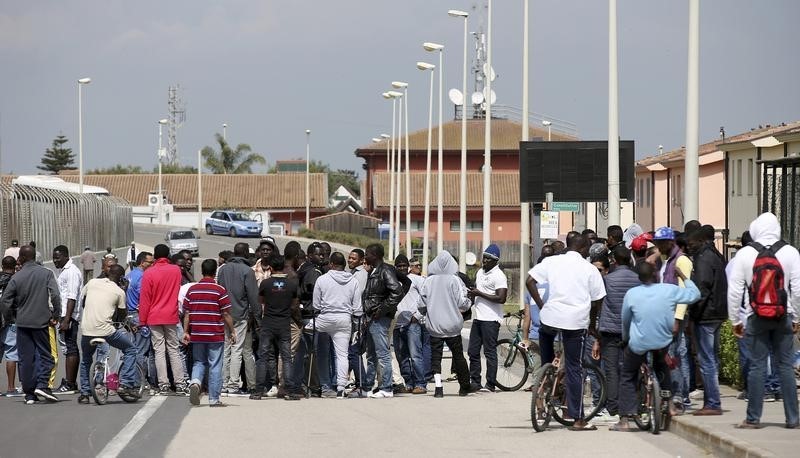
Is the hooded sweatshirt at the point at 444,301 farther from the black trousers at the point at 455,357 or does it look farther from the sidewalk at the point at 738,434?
the sidewalk at the point at 738,434

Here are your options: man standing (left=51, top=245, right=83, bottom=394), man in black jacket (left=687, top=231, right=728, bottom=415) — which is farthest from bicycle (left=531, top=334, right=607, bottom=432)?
man standing (left=51, top=245, right=83, bottom=394)

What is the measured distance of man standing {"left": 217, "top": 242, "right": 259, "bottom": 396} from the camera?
1773 centimetres

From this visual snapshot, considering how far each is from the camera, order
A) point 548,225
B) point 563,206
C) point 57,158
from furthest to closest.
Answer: point 57,158 < point 563,206 < point 548,225

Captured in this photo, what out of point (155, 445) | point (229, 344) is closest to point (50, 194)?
point (229, 344)

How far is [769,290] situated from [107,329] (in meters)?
8.20

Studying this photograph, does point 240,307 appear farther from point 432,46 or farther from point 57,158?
point 57,158

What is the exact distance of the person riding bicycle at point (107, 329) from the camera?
17.0 meters

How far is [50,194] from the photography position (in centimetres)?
4638

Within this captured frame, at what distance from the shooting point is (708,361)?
46.2 feet

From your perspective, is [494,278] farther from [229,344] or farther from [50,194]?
[50,194]

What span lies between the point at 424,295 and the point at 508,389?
193 centimetres

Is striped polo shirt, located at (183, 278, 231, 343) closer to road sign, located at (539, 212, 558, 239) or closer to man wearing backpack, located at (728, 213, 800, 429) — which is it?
man wearing backpack, located at (728, 213, 800, 429)

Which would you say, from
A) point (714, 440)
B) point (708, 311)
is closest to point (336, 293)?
point (708, 311)

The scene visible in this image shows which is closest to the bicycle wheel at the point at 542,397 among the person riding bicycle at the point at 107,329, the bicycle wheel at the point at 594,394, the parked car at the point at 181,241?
the bicycle wheel at the point at 594,394
